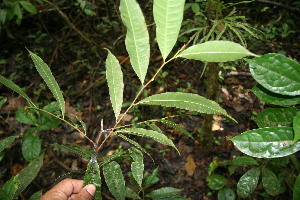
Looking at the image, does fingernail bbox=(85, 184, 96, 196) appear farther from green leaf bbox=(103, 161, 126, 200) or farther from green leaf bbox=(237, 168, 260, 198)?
green leaf bbox=(237, 168, 260, 198)

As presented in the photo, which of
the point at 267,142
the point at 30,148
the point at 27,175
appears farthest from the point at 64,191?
the point at 267,142

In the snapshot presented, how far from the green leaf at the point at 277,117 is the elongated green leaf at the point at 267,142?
90 millimetres

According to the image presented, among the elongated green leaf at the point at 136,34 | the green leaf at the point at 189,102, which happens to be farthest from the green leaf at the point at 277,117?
the elongated green leaf at the point at 136,34

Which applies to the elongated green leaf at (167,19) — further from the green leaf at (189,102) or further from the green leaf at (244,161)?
the green leaf at (244,161)

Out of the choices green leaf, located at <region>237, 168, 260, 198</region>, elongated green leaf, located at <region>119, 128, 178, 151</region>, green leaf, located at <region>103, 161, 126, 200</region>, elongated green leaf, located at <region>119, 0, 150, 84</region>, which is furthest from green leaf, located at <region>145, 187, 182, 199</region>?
elongated green leaf, located at <region>119, 0, 150, 84</region>

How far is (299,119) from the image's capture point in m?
0.59

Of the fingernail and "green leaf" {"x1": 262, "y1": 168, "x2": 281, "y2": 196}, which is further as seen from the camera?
"green leaf" {"x1": 262, "y1": 168, "x2": 281, "y2": 196}

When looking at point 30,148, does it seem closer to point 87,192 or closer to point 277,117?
point 87,192

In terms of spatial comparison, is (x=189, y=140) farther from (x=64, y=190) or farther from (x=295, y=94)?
(x=295, y=94)

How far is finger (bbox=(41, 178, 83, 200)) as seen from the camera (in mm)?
1151

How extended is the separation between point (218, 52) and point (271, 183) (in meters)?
1.12

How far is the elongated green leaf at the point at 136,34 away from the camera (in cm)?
67

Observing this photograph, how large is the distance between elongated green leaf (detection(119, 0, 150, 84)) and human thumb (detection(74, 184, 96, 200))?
0.46 metres

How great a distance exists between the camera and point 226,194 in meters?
1.76
